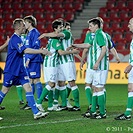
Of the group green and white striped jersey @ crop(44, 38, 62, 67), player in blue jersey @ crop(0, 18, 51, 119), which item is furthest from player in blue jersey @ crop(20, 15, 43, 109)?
player in blue jersey @ crop(0, 18, 51, 119)

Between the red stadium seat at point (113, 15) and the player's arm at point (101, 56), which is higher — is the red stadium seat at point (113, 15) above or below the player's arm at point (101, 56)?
above

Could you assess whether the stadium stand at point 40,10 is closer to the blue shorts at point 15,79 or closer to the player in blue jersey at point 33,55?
the player in blue jersey at point 33,55

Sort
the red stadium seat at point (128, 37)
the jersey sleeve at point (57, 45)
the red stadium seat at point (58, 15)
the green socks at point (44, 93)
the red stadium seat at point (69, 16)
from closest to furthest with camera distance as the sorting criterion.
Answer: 1. the green socks at point (44, 93)
2. the jersey sleeve at point (57, 45)
3. the red stadium seat at point (128, 37)
4. the red stadium seat at point (69, 16)
5. the red stadium seat at point (58, 15)

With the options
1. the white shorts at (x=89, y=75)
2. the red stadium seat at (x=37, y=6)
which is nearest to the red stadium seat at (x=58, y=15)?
the red stadium seat at (x=37, y=6)

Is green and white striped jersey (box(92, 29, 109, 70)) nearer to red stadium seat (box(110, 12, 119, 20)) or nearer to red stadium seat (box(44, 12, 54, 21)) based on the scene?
red stadium seat (box(110, 12, 119, 20))

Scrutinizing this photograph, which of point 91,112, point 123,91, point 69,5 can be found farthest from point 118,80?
point 91,112

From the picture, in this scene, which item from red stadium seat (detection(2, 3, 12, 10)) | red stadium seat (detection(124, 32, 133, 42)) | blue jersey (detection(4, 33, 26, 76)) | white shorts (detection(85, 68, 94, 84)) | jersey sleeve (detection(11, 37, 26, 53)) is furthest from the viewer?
red stadium seat (detection(2, 3, 12, 10))

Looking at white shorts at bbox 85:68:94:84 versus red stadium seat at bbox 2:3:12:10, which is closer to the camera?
white shorts at bbox 85:68:94:84

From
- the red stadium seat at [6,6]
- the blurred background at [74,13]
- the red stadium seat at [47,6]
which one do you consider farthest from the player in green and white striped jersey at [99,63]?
the red stadium seat at [6,6]

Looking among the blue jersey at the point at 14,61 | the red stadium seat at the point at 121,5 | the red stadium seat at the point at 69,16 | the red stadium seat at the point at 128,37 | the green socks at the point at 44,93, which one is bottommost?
the green socks at the point at 44,93

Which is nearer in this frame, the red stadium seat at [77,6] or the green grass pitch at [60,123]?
the green grass pitch at [60,123]

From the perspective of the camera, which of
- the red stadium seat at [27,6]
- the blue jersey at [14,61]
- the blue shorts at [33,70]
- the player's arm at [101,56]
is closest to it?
the blue jersey at [14,61]

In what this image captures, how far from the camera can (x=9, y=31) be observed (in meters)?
24.6

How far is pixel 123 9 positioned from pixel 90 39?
1392cm
